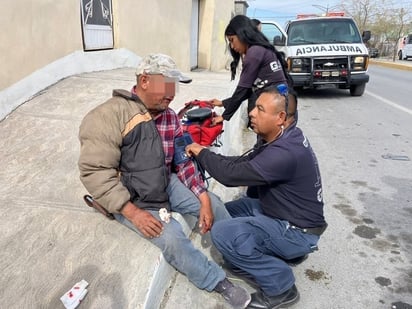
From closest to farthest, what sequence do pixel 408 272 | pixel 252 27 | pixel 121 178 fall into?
pixel 121 178
pixel 408 272
pixel 252 27

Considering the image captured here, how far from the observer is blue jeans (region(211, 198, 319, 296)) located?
248 cm

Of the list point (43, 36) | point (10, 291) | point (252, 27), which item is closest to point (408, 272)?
point (252, 27)

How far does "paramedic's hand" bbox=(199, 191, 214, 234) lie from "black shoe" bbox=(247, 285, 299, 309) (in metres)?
0.55

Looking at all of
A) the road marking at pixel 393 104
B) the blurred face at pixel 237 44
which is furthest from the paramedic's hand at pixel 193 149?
the road marking at pixel 393 104

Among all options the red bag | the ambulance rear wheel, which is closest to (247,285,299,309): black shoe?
the red bag

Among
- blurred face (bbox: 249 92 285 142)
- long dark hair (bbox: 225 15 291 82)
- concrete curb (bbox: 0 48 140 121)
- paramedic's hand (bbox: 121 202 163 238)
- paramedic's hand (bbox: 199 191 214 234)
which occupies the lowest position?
paramedic's hand (bbox: 199 191 214 234)

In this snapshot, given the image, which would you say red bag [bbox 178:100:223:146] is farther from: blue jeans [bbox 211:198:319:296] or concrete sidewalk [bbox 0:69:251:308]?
blue jeans [bbox 211:198:319:296]

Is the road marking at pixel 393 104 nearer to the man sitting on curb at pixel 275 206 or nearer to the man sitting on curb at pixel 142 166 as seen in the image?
the man sitting on curb at pixel 275 206

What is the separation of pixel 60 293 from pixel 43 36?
405 cm

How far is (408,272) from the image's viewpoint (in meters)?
2.88

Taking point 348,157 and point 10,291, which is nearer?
point 10,291

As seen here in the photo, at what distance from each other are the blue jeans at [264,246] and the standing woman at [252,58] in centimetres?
119

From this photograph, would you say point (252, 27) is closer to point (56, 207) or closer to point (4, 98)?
point (56, 207)

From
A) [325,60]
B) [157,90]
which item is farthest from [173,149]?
[325,60]
